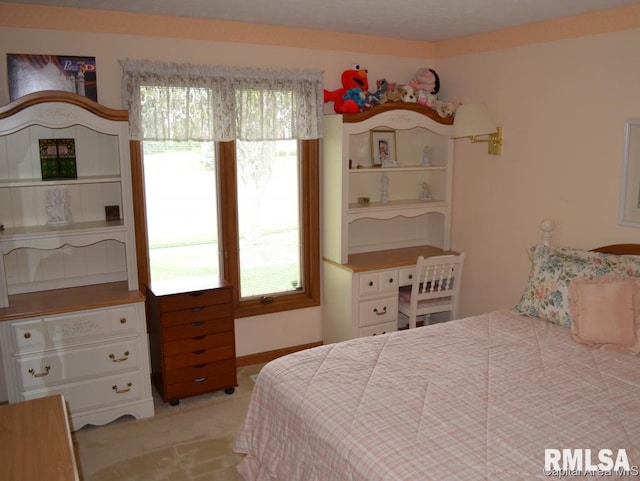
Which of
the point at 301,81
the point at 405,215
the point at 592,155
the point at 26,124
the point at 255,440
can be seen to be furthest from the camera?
the point at 405,215

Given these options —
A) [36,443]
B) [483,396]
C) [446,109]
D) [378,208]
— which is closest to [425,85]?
[446,109]

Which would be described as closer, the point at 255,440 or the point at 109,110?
the point at 255,440

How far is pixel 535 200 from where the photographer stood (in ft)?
12.5

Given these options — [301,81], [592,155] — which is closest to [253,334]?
[301,81]

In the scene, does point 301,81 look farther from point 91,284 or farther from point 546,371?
point 546,371

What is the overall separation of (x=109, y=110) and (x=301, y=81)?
1391 millimetres

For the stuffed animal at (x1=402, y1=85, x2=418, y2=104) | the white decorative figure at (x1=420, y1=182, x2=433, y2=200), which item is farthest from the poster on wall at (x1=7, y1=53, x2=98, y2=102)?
the white decorative figure at (x1=420, y1=182, x2=433, y2=200)

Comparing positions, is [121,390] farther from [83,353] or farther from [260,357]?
[260,357]

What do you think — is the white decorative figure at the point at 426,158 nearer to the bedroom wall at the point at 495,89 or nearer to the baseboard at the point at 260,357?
the bedroom wall at the point at 495,89

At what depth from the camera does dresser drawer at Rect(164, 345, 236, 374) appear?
356 cm

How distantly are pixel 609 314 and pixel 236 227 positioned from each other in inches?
96.7

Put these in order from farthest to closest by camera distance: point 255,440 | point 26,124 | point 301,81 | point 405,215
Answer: point 405,215, point 301,81, point 26,124, point 255,440

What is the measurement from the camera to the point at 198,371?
12.0 ft

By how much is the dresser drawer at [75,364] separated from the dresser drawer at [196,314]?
0.24 metres
